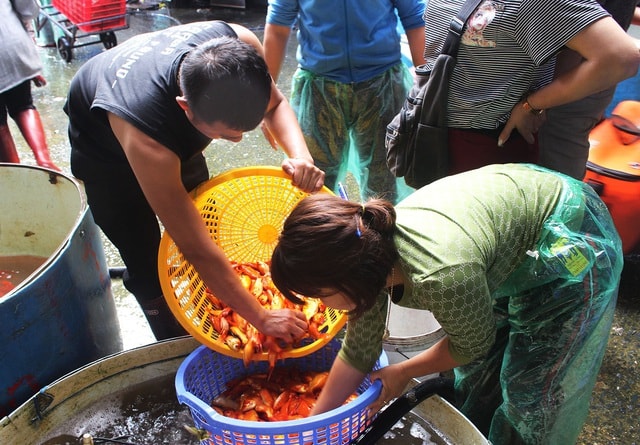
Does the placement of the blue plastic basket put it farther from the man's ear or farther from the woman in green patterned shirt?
the man's ear

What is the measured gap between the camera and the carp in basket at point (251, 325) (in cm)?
186

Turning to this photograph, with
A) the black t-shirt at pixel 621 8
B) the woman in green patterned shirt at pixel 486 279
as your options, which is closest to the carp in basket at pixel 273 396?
the woman in green patterned shirt at pixel 486 279

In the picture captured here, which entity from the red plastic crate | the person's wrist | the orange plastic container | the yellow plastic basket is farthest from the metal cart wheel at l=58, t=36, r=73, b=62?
the person's wrist

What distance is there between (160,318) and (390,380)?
1231 mm

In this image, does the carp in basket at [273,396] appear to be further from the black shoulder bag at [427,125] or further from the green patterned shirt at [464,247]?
the black shoulder bag at [427,125]

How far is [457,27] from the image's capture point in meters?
1.83

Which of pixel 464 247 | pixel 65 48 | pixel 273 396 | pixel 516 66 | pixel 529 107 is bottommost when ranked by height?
pixel 273 396

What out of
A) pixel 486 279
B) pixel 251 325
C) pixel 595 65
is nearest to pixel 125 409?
pixel 251 325

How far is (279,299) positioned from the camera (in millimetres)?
2102

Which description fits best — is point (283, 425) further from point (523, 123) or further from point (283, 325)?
point (523, 123)

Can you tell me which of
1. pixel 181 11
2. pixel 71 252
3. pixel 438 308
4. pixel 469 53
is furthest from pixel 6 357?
pixel 181 11

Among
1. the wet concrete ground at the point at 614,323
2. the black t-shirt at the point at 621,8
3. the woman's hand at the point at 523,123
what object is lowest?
the wet concrete ground at the point at 614,323

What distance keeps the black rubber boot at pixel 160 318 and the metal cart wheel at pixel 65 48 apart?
436cm

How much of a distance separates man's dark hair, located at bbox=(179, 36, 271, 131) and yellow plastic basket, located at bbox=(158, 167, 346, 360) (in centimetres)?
51
